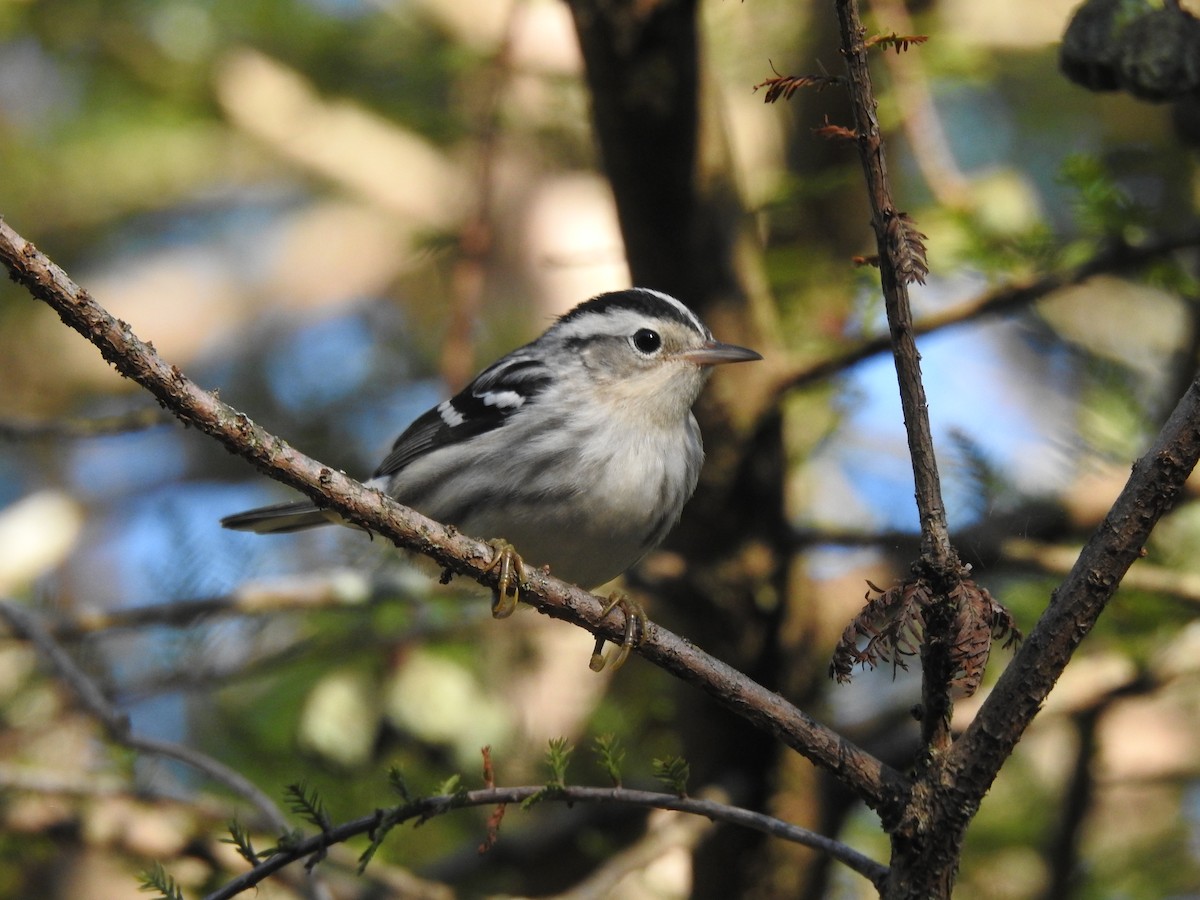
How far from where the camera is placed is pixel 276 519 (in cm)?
430

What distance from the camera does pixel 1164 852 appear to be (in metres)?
5.22

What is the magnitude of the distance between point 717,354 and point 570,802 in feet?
6.13

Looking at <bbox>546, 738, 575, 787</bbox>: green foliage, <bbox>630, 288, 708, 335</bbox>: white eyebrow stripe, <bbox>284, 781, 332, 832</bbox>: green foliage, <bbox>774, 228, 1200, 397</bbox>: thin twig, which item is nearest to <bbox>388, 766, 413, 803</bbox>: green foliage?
<bbox>284, 781, 332, 832</bbox>: green foliage

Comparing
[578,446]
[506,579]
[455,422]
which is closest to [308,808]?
[506,579]

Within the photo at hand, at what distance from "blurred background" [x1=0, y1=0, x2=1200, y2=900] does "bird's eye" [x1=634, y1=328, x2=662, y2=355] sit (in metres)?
0.25

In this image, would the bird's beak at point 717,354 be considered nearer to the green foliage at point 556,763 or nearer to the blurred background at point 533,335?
the blurred background at point 533,335

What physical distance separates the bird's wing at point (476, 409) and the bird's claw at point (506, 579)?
0.95m

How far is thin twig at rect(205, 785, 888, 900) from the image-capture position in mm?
2246

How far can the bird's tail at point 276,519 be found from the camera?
424cm

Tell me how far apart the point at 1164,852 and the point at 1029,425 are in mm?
3177

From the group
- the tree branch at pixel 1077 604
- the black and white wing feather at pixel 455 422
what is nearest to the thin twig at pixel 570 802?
the tree branch at pixel 1077 604

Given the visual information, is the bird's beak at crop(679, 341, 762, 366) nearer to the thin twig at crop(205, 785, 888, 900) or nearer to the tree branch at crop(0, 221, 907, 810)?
the tree branch at crop(0, 221, 907, 810)

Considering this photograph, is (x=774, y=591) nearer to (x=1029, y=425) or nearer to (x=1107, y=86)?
(x=1107, y=86)

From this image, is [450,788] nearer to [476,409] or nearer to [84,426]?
[476,409]
